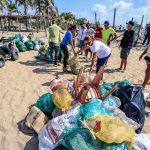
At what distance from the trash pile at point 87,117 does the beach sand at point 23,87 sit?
329 millimetres

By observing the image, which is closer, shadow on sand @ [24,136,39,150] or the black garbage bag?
shadow on sand @ [24,136,39,150]

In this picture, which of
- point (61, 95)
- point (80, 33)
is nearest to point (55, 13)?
point (80, 33)

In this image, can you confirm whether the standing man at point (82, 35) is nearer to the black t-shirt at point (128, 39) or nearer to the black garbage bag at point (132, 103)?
the black t-shirt at point (128, 39)

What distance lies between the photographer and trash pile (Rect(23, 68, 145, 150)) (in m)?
3.07

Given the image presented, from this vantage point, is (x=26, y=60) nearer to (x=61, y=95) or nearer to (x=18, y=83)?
(x=18, y=83)

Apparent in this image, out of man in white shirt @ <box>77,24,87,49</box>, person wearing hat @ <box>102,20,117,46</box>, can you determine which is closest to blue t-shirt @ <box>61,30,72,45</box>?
person wearing hat @ <box>102,20,117,46</box>

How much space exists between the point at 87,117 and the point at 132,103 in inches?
40.3

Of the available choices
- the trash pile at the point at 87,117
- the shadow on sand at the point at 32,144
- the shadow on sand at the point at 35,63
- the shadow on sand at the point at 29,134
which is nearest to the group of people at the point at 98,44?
the shadow on sand at the point at 35,63

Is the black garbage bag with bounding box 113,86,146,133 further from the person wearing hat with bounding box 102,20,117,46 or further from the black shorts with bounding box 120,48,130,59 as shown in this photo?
the person wearing hat with bounding box 102,20,117,46

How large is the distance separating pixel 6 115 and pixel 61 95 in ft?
4.04

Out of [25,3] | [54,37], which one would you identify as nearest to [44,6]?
[25,3]

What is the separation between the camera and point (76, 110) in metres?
3.76

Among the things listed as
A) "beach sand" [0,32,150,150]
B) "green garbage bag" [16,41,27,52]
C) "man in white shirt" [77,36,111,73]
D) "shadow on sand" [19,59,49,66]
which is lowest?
"beach sand" [0,32,150,150]

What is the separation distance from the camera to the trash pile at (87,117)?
10.1 ft
